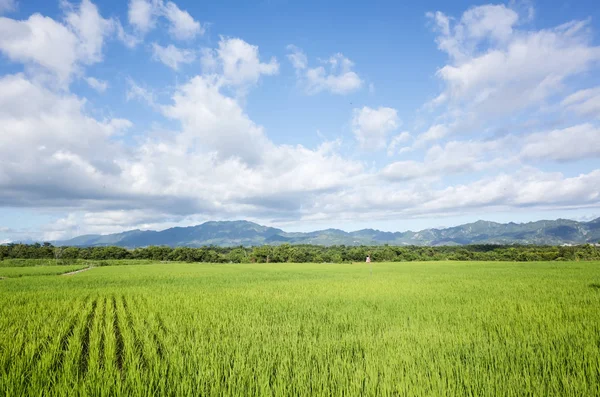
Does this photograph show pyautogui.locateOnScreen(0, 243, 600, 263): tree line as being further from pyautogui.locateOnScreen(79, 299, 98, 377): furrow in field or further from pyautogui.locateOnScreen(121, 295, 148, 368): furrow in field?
pyautogui.locateOnScreen(121, 295, 148, 368): furrow in field

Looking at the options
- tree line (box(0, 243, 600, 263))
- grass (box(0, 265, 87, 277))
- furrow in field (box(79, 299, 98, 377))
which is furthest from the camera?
tree line (box(0, 243, 600, 263))

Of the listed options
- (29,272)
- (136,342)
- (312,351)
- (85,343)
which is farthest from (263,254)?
(312,351)

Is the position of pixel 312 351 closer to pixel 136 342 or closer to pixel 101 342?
pixel 136 342

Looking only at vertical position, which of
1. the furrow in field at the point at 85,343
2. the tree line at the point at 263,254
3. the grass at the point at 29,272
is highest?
the furrow in field at the point at 85,343

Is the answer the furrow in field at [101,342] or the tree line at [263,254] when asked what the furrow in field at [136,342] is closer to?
the furrow in field at [101,342]

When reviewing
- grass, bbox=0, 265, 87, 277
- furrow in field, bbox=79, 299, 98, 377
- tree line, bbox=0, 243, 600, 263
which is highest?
furrow in field, bbox=79, 299, 98, 377

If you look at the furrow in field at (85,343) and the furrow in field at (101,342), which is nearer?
the furrow in field at (85,343)

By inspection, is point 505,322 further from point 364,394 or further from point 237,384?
point 237,384

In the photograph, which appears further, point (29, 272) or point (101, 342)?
point (29, 272)

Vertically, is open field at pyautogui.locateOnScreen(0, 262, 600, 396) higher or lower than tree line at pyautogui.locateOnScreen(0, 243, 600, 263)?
higher

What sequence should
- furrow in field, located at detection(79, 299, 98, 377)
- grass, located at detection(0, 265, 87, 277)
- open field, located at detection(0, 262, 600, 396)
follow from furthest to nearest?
1. grass, located at detection(0, 265, 87, 277)
2. furrow in field, located at detection(79, 299, 98, 377)
3. open field, located at detection(0, 262, 600, 396)

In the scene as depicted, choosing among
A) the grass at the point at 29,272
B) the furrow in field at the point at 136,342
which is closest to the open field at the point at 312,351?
the furrow in field at the point at 136,342

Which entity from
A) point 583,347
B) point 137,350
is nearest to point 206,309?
point 137,350

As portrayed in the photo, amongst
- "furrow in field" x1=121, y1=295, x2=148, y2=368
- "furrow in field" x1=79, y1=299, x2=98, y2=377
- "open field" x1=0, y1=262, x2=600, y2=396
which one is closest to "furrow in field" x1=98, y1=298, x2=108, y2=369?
"open field" x1=0, y1=262, x2=600, y2=396
